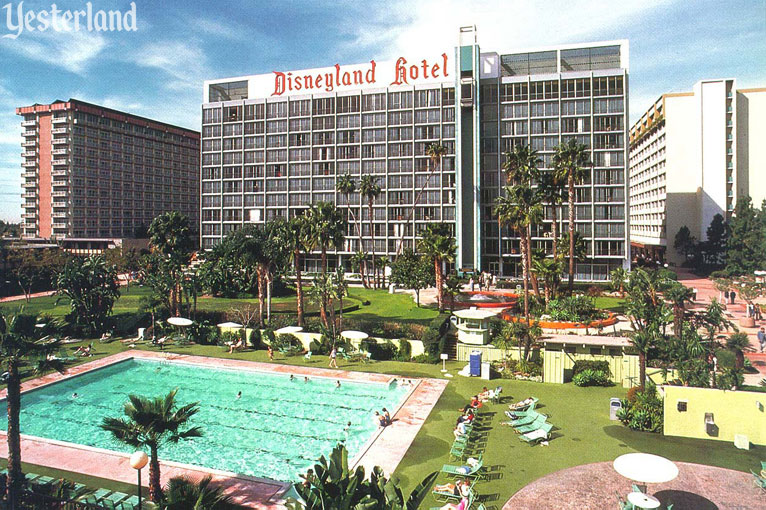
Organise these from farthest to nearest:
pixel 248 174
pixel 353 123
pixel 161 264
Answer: pixel 248 174
pixel 353 123
pixel 161 264

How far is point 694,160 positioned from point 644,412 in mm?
83034

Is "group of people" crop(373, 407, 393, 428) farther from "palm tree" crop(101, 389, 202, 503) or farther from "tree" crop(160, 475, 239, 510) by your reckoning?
"palm tree" crop(101, 389, 202, 503)

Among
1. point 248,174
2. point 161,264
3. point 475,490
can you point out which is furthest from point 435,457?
point 248,174

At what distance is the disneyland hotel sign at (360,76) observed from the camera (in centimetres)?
8225

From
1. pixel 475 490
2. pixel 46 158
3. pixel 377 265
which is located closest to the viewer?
pixel 475 490

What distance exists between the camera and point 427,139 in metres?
82.4

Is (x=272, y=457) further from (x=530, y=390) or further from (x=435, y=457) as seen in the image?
(x=530, y=390)

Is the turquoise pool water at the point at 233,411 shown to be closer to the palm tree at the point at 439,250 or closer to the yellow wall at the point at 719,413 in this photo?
the yellow wall at the point at 719,413

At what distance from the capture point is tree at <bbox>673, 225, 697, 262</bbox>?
3567 inches

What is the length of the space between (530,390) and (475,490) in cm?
1306

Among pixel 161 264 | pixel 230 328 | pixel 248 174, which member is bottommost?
pixel 230 328

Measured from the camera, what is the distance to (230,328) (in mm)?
43688

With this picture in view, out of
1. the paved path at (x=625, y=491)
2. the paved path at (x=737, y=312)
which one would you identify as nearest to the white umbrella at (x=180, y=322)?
the paved path at (x=625, y=491)

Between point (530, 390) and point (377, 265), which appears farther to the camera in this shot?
point (377, 265)
